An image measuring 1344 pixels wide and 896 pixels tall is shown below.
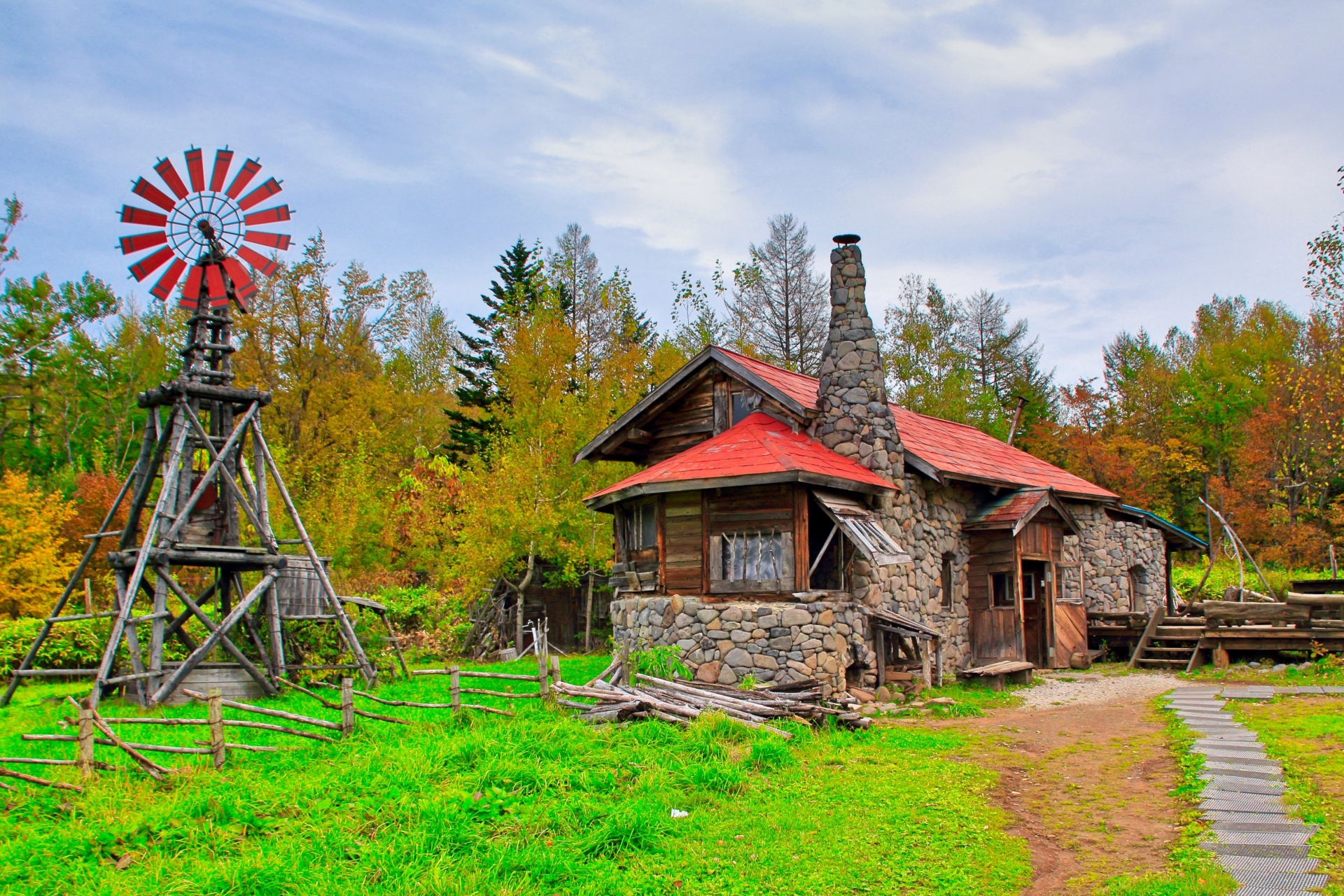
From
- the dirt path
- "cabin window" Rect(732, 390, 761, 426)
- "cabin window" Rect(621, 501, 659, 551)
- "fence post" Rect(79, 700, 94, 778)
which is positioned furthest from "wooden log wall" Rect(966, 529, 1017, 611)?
"fence post" Rect(79, 700, 94, 778)

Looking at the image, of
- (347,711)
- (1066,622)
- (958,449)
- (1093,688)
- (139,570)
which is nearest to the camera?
(347,711)

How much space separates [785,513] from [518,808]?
7.46 m

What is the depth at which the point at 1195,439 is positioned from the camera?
39.1m

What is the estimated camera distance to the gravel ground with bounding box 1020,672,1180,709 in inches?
569

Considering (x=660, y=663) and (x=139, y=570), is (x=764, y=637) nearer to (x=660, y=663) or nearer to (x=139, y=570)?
(x=660, y=663)

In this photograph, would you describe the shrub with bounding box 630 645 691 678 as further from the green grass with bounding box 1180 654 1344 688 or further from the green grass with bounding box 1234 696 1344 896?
the green grass with bounding box 1180 654 1344 688

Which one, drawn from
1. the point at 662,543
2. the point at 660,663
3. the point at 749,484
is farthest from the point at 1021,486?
the point at 660,663

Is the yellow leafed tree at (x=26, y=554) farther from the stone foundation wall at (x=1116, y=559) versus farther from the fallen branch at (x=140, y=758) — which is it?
the stone foundation wall at (x=1116, y=559)

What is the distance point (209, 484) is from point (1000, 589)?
14.8 m

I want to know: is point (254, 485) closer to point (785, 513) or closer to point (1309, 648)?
point (785, 513)

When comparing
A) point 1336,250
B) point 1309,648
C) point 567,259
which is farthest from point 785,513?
point 567,259

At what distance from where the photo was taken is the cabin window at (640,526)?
15.6 metres

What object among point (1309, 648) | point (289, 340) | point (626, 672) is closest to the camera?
point (626, 672)

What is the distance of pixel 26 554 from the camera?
2039 cm
